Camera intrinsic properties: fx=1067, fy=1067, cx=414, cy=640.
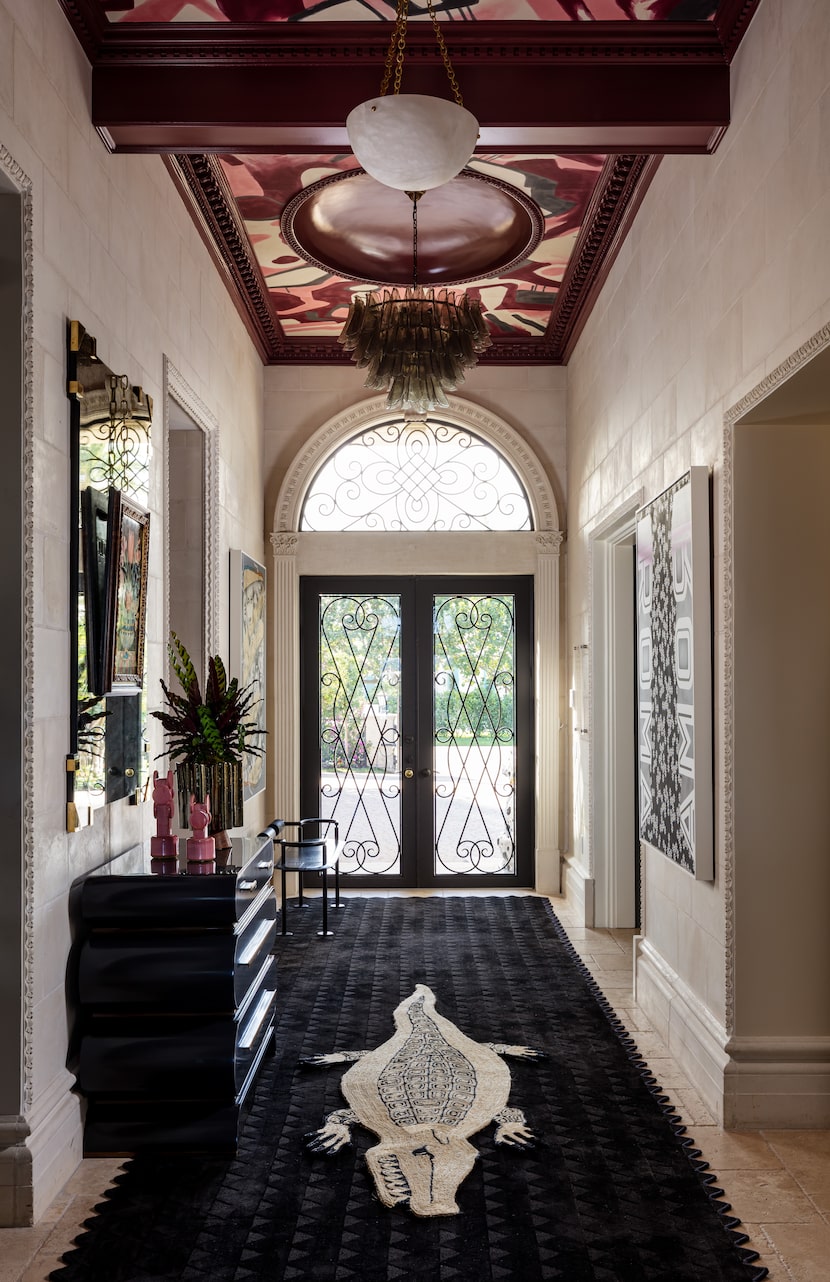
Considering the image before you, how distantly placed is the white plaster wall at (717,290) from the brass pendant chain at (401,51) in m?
1.00

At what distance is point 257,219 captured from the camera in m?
5.83

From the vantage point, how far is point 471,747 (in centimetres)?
812

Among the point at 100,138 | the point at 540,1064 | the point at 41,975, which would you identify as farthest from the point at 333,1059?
the point at 100,138

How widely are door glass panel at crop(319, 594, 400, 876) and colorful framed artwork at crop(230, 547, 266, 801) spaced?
1.91ft

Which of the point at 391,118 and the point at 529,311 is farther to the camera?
the point at 529,311

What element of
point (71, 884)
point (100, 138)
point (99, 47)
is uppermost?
point (99, 47)

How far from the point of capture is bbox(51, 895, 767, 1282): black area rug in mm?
2811

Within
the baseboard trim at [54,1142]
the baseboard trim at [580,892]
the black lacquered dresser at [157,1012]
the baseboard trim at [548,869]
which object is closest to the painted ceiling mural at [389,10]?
→ the black lacquered dresser at [157,1012]

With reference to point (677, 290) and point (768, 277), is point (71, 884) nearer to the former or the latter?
point (768, 277)

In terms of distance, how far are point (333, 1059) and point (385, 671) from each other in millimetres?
4073

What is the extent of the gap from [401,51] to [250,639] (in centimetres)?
422

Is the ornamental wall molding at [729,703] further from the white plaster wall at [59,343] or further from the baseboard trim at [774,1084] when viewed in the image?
the white plaster wall at [59,343]

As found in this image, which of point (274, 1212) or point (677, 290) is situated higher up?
point (677, 290)

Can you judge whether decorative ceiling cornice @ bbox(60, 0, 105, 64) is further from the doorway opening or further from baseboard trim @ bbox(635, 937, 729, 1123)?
baseboard trim @ bbox(635, 937, 729, 1123)
